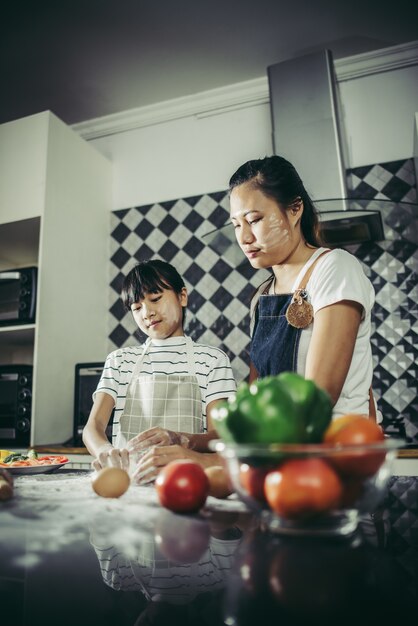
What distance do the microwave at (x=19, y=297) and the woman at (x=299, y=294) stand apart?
1193 millimetres

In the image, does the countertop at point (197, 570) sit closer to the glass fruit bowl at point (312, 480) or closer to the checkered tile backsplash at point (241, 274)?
the glass fruit bowl at point (312, 480)

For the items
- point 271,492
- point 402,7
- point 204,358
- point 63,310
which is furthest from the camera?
point 63,310

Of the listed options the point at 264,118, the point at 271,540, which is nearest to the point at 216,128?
the point at 264,118

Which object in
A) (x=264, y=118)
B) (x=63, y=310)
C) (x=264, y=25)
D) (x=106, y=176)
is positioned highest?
(x=264, y=25)

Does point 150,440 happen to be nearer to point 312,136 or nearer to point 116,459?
point 116,459

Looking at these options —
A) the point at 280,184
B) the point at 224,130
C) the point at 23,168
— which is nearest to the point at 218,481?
the point at 280,184

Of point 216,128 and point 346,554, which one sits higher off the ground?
point 216,128

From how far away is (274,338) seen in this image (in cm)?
112

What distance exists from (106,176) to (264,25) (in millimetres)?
1151

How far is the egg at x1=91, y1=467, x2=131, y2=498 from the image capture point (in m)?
0.66

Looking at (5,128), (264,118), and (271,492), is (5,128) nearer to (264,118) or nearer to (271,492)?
(264,118)

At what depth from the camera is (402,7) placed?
2.04m

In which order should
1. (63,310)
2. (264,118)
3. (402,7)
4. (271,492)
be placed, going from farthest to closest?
(264,118) → (63,310) → (402,7) → (271,492)

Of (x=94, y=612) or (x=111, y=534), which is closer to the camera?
(x=94, y=612)
